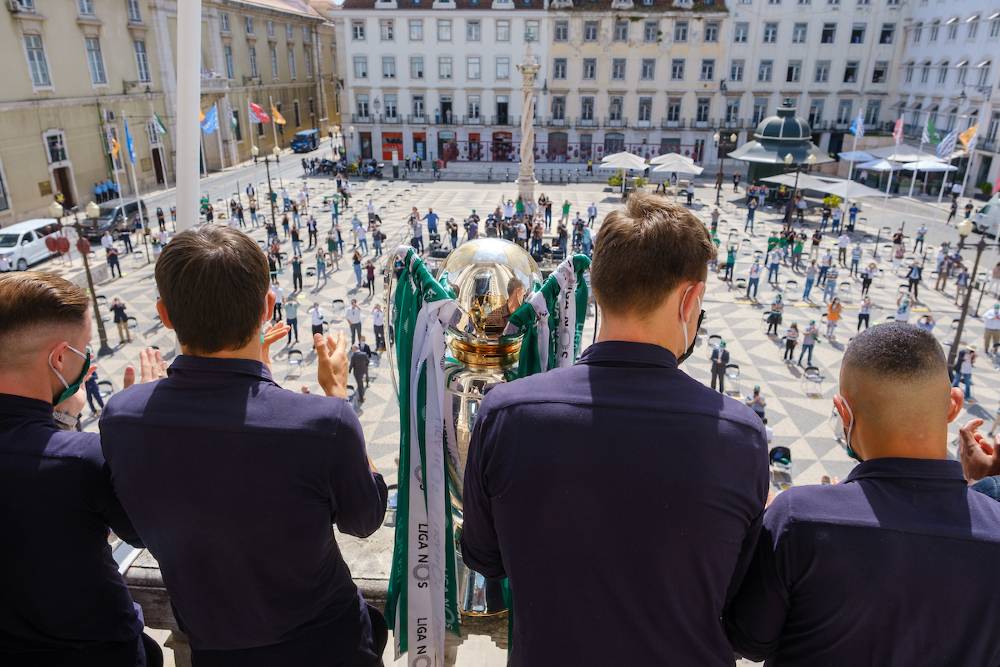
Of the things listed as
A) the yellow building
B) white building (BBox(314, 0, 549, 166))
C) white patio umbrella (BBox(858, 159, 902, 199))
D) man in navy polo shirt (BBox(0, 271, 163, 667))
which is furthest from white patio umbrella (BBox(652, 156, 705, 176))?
man in navy polo shirt (BBox(0, 271, 163, 667))

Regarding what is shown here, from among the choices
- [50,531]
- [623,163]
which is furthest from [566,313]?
[623,163]

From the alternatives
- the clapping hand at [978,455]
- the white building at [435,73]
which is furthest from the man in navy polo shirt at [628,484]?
the white building at [435,73]

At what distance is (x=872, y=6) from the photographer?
41.0m

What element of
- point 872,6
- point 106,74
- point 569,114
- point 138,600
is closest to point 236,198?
Answer: point 106,74

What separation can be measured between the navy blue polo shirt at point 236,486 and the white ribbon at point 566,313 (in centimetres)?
111

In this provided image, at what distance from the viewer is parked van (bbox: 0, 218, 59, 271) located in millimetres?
20922

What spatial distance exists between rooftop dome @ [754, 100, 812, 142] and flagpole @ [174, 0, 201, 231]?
1313 inches

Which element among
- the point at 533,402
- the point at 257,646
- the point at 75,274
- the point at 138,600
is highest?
the point at 533,402

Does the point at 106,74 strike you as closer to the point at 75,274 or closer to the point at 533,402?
the point at 75,274

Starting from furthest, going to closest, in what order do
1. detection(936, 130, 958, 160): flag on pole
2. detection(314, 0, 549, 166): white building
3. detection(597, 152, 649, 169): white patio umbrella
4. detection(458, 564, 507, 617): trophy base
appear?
detection(314, 0, 549, 166): white building → detection(597, 152, 649, 169): white patio umbrella → detection(936, 130, 958, 160): flag on pole → detection(458, 564, 507, 617): trophy base

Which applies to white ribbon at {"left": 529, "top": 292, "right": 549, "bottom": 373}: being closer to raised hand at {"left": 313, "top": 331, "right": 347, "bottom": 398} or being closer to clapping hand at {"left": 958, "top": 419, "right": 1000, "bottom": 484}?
raised hand at {"left": 313, "top": 331, "right": 347, "bottom": 398}

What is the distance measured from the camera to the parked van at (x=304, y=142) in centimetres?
5078

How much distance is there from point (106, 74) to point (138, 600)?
36449mm

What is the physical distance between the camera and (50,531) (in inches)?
80.8
